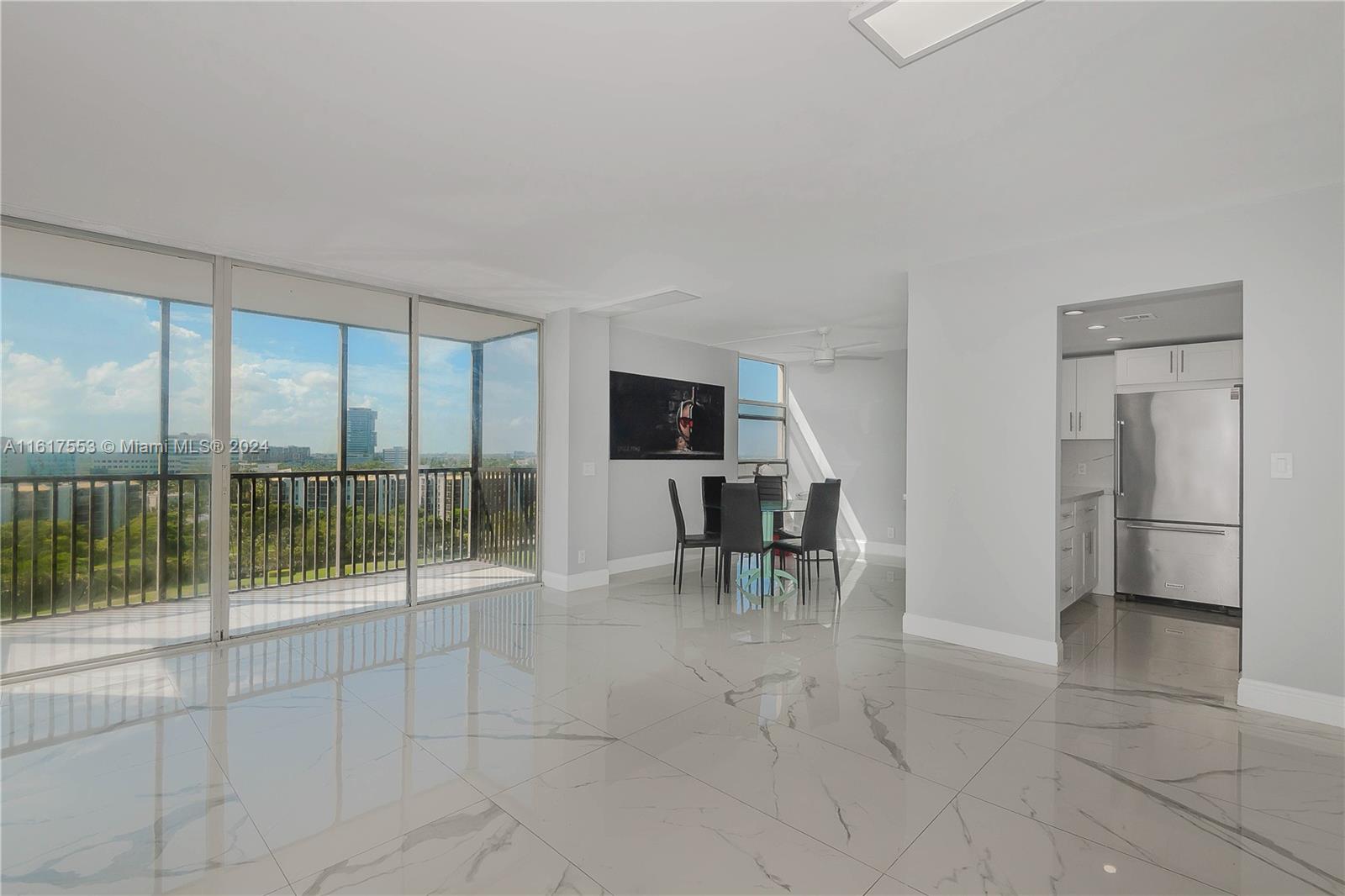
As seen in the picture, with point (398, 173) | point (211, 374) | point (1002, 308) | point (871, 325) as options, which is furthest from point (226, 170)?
point (871, 325)

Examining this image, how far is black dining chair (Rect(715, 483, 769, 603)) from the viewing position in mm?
5148

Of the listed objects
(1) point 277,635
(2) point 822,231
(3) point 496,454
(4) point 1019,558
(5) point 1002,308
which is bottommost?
(1) point 277,635

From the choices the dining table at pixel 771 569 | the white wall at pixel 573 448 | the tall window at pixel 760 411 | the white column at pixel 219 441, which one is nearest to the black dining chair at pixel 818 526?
the dining table at pixel 771 569

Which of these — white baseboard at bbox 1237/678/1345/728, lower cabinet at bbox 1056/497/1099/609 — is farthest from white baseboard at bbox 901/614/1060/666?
lower cabinet at bbox 1056/497/1099/609

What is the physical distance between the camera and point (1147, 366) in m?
5.21

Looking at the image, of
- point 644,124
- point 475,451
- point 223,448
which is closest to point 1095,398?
point 644,124

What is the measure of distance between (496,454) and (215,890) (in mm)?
3914

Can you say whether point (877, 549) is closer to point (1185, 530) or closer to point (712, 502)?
point (712, 502)

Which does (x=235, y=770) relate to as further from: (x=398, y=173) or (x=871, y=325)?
(x=871, y=325)

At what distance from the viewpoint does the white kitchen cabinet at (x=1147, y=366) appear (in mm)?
5121

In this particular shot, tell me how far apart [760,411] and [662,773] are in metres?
6.42

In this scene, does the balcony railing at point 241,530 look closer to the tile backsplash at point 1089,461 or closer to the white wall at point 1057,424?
the white wall at point 1057,424

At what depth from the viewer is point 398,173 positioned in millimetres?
2857

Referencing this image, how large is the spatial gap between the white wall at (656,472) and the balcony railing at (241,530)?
1.01 m
